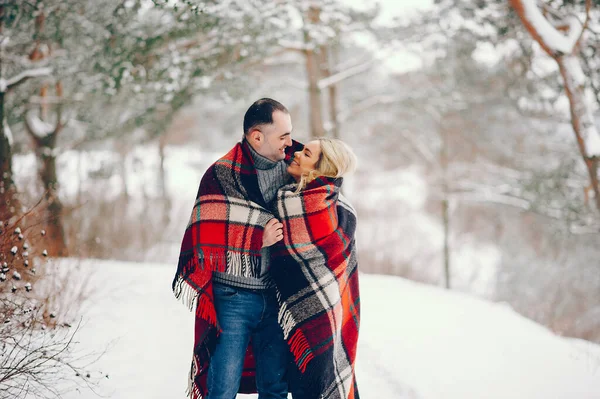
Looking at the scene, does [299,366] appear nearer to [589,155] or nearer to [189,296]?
[189,296]

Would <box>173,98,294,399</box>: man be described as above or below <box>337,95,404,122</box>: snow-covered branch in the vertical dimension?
below

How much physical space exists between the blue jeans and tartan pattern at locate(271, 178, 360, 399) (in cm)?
9

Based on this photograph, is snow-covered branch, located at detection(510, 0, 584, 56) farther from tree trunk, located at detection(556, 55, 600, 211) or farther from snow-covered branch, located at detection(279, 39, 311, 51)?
snow-covered branch, located at detection(279, 39, 311, 51)

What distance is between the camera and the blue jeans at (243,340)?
2.26 metres

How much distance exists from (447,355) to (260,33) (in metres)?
4.40

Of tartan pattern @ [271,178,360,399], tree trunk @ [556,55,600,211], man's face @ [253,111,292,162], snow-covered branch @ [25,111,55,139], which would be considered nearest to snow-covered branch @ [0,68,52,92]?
snow-covered branch @ [25,111,55,139]

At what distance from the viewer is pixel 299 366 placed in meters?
2.42

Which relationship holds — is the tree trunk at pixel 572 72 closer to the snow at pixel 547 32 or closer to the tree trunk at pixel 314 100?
the snow at pixel 547 32

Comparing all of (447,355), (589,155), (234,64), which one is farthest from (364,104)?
(447,355)

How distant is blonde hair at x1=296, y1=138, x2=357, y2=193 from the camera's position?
2.29 metres

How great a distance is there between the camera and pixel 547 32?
4824mm

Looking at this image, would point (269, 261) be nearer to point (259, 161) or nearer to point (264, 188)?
point (264, 188)

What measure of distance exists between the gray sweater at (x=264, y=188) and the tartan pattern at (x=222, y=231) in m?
0.03

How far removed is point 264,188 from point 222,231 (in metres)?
0.30
